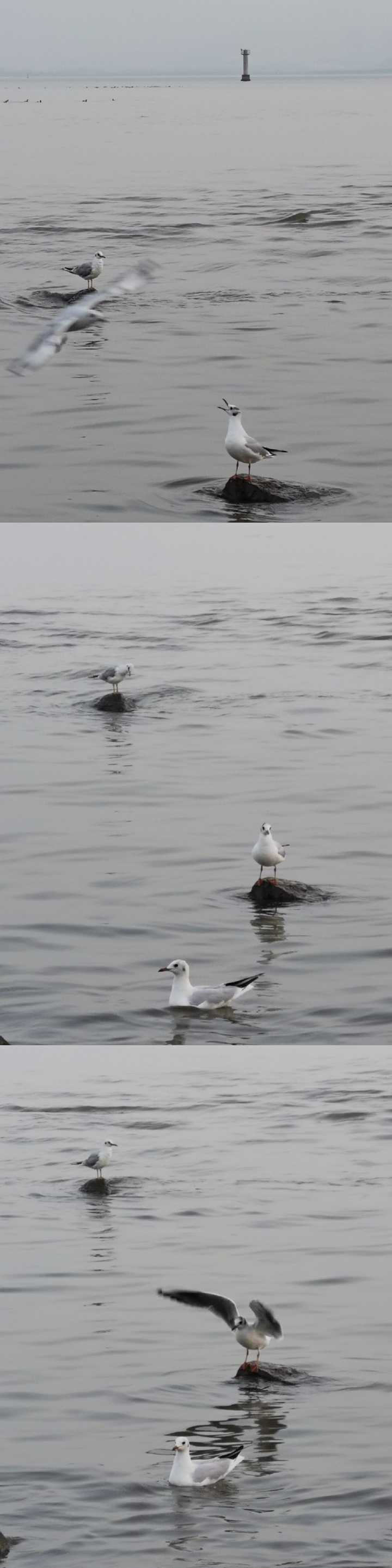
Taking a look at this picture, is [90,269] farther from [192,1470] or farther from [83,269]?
[192,1470]

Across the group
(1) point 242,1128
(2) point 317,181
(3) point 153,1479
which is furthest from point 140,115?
(3) point 153,1479

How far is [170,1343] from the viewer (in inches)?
320

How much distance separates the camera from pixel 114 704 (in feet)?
40.9

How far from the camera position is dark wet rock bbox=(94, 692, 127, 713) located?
1242 centimetres

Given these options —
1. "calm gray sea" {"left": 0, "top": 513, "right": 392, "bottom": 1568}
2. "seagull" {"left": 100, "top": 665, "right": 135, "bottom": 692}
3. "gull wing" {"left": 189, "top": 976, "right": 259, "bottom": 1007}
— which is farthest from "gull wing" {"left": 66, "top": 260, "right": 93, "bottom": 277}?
"seagull" {"left": 100, "top": 665, "right": 135, "bottom": 692}

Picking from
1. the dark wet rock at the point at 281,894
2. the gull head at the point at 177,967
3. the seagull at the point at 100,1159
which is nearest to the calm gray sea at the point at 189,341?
the gull head at the point at 177,967

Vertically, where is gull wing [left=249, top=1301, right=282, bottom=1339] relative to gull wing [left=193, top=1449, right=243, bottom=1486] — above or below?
above

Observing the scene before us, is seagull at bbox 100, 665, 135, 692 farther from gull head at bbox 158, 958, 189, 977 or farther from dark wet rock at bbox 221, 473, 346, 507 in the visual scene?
dark wet rock at bbox 221, 473, 346, 507

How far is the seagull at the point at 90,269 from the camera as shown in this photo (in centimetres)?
673

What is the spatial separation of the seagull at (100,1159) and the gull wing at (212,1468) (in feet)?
11.7

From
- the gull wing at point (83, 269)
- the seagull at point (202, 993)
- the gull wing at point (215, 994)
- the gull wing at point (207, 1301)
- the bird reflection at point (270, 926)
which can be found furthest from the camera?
the gull wing at point (215, 994)

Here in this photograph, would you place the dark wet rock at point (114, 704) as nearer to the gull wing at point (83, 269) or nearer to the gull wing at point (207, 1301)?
the gull wing at point (83, 269)

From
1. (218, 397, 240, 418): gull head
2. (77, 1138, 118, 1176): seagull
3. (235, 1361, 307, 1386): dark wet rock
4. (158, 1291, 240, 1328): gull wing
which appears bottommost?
(77, 1138, 118, 1176): seagull

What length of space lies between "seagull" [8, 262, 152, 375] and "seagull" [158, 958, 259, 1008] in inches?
186
